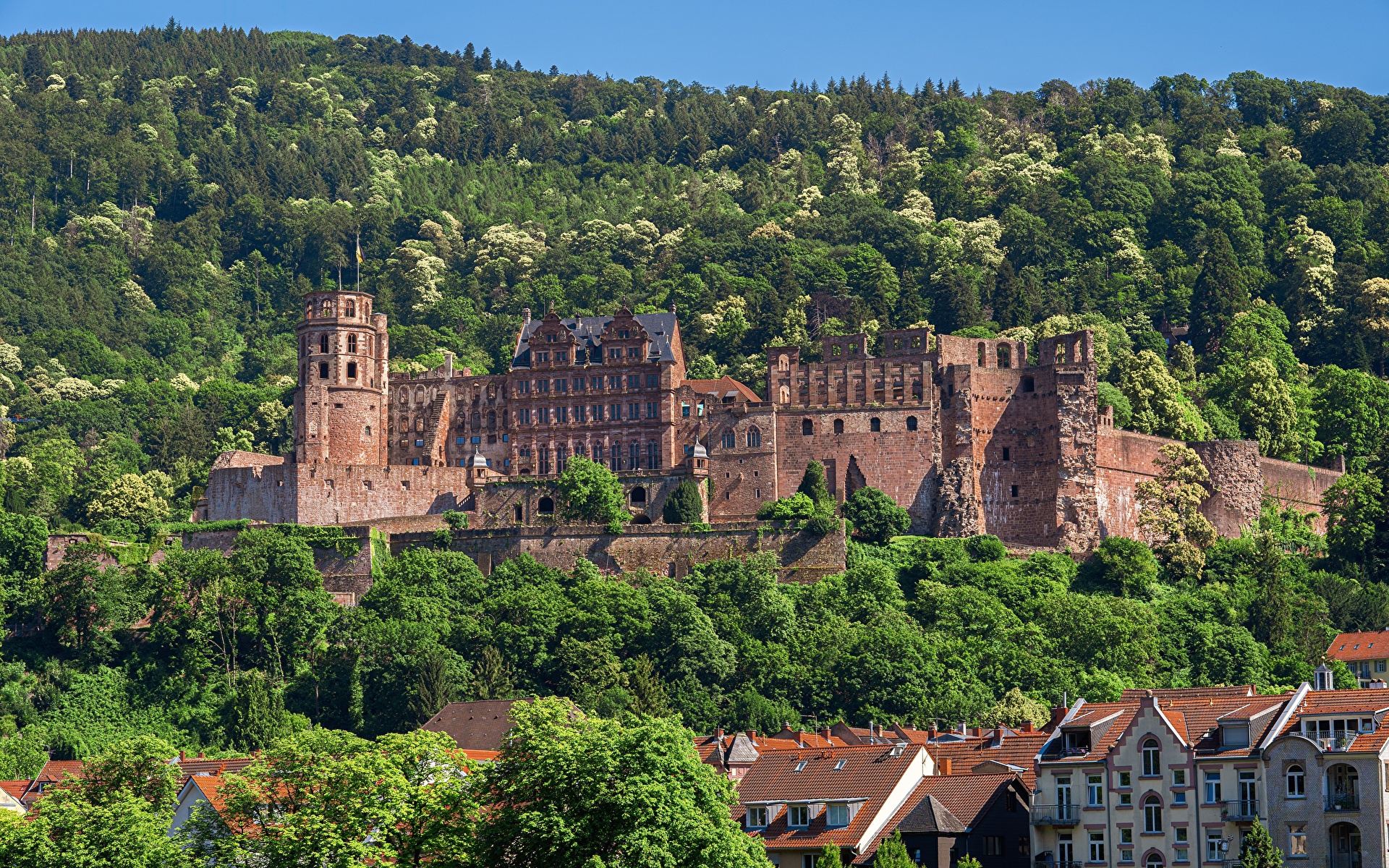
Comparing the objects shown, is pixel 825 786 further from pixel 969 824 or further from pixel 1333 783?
pixel 1333 783

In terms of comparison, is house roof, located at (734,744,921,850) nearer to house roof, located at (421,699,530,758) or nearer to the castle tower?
house roof, located at (421,699,530,758)

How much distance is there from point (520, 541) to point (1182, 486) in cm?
3040

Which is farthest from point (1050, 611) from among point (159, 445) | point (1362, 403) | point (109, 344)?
point (109, 344)

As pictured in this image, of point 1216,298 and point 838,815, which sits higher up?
point 1216,298

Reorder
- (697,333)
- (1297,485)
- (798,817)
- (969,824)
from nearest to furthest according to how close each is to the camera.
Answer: (969,824) → (798,817) → (1297,485) → (697,333)

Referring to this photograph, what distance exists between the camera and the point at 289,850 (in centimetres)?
5691

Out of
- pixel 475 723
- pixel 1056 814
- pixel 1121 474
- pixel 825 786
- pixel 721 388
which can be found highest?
pixel 721 388

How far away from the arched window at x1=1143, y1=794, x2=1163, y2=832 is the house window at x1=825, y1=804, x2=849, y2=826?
780 cm

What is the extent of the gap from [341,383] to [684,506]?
19.4 metres

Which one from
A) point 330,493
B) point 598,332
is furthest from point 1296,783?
point 598,332

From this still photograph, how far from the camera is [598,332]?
11844cm

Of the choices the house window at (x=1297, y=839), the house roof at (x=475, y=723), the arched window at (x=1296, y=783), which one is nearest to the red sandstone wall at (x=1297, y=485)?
the house roof at (x=475, y=723)

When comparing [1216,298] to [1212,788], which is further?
[1216,298]

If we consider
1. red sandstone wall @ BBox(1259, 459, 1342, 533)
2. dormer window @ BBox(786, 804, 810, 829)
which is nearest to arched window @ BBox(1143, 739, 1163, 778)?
dormer window @ BBox(786, 804, 810, 829)
